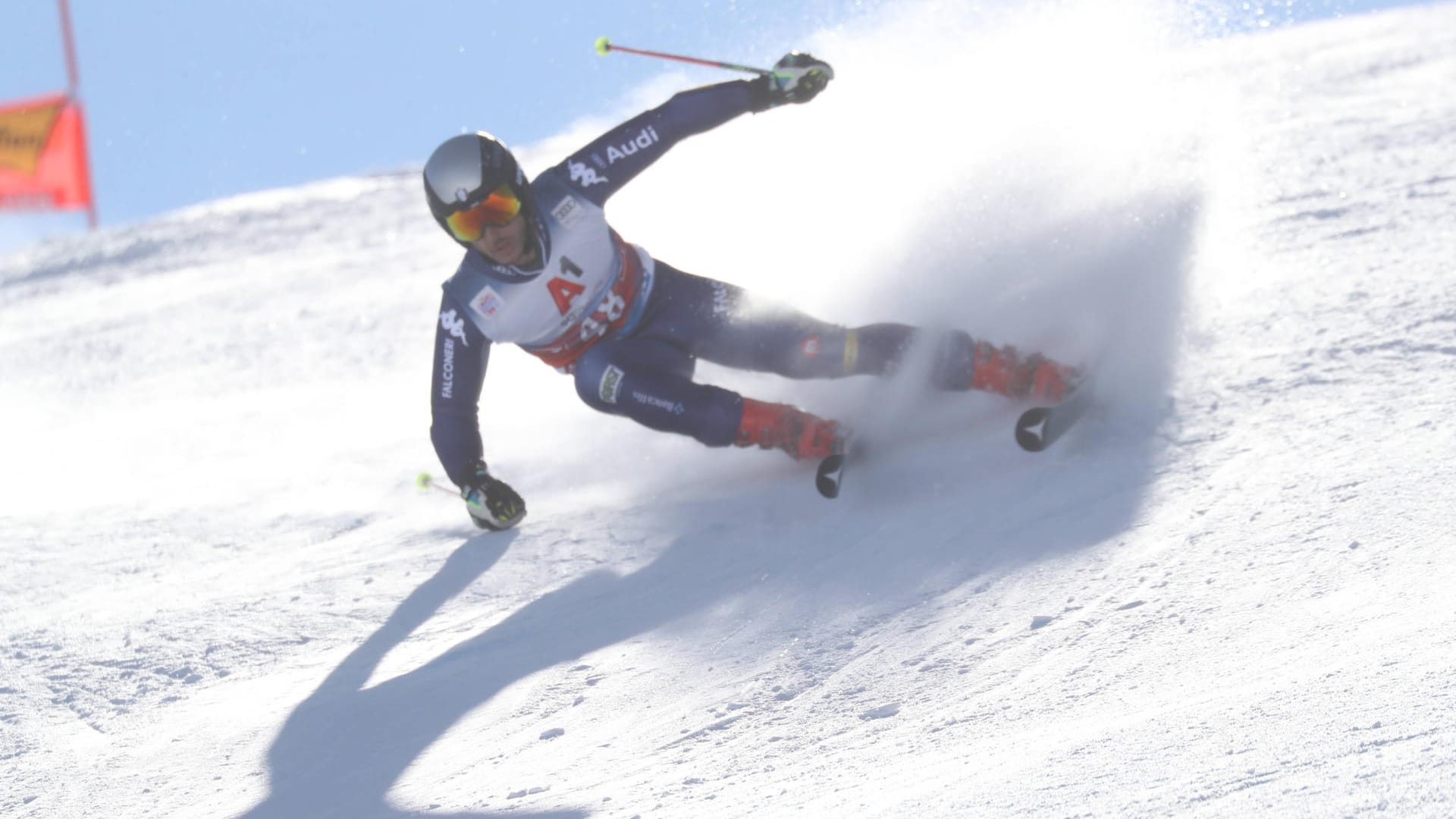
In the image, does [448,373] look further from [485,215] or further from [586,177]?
[586,177]

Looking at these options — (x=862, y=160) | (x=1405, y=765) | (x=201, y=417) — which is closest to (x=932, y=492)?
(x=1405, y=765)

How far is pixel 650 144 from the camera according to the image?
4.30 metres

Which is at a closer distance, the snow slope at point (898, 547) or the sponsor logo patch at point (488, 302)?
the snow slope at point (898, 547)

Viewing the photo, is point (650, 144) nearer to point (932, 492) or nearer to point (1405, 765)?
point (932, 492)

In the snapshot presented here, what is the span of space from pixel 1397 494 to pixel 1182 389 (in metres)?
1.18

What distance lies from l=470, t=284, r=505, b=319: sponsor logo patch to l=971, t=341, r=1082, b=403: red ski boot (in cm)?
153

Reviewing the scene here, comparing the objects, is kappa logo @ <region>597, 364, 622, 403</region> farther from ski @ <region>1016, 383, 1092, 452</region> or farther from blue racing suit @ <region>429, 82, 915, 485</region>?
ski @ <region>1016, 383, 1092, 452</region>

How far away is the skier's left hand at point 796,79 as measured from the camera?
4.27 metres

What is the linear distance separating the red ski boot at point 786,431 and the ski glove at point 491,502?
0.72 metres

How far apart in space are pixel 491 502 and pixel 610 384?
530 millimetres

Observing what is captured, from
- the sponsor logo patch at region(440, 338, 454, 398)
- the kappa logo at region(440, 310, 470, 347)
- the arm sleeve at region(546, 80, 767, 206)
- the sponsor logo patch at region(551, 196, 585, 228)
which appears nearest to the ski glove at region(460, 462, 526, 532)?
the sponsor logo patch at region(440, 338, 454, 398)

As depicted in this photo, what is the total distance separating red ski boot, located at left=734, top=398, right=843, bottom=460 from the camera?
13.3 ft

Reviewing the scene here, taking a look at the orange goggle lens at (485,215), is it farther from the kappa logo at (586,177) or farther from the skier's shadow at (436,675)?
the skier's shadow at (436,675)

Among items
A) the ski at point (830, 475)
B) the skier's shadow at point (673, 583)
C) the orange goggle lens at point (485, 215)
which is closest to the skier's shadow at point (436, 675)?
the skier's shadow at point (673, 583)
